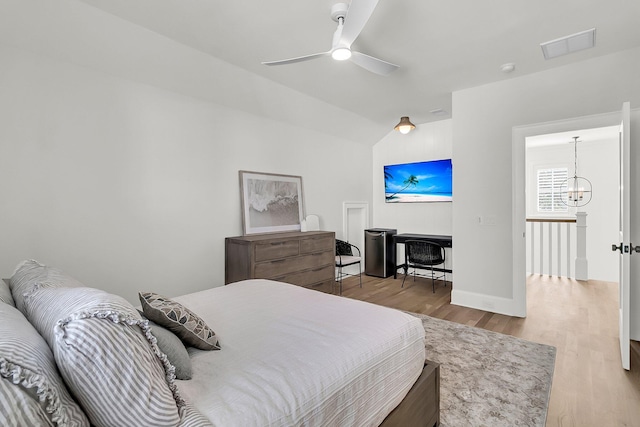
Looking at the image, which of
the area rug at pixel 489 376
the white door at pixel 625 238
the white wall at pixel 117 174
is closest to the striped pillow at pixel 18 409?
the area rug at pixel 489 376

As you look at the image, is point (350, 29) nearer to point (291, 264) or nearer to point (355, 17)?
point (355, 17)

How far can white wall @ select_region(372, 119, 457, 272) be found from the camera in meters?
5.08

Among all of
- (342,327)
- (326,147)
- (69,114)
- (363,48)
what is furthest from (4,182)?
(326,147)

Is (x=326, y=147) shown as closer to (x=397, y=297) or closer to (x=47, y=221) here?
(x=397, y=297)

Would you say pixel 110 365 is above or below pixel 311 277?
above

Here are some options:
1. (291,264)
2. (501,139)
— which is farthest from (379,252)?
(501,139)

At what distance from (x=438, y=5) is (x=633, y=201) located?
258cm

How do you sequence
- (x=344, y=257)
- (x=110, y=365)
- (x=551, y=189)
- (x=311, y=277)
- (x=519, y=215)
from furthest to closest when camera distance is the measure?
1. (x=551, y=189)
2. (x=344, y=257)
3. (x=311, y=277)
4. (x=519, y=215)
5. (x=110, y=365)

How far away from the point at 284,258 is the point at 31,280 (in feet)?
8.15

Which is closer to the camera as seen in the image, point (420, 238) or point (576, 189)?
point (420, 238)

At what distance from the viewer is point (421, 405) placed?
1595 mm

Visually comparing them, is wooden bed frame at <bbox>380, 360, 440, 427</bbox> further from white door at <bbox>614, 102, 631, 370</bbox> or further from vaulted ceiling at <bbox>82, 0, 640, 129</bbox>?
vaulted ceiling at <bbox>82, 0, 640, 129</bbox>

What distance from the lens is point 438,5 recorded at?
7.32ft

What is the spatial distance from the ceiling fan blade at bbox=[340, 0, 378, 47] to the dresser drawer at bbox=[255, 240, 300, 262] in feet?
7.03
